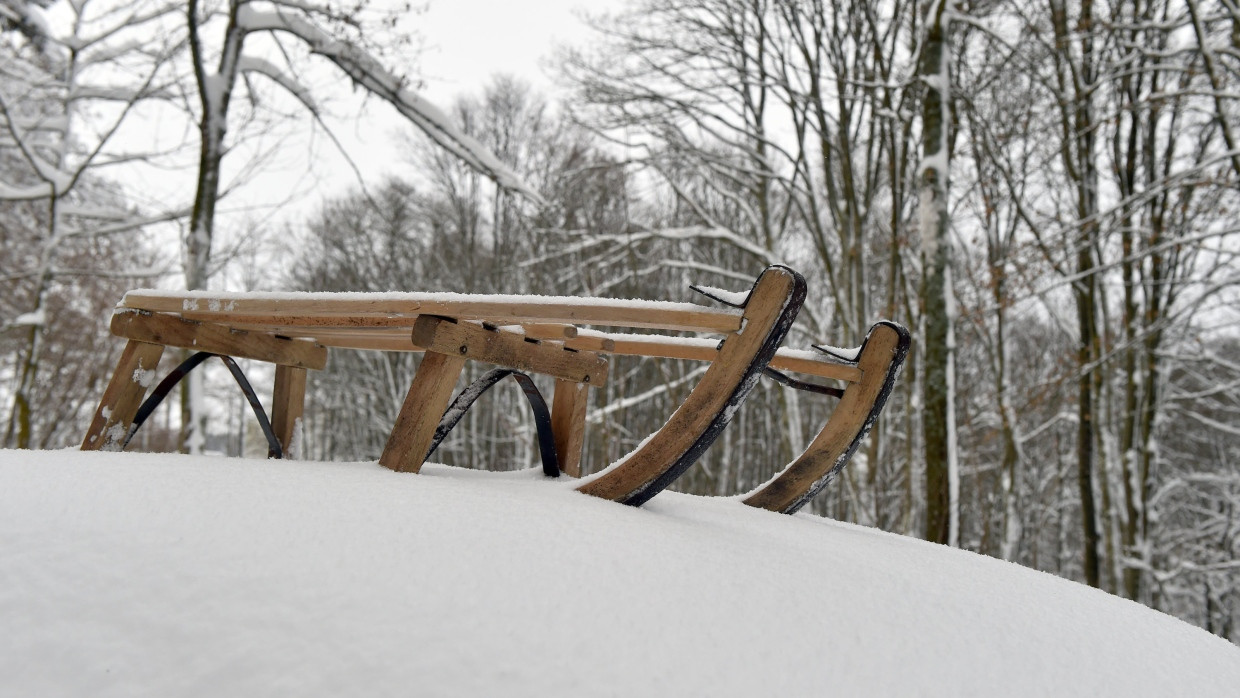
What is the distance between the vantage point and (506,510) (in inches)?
49.9

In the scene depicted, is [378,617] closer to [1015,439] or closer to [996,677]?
[996,677]

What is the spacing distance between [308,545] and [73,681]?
30 centimetres

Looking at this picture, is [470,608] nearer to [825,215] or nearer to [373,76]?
[373,76]

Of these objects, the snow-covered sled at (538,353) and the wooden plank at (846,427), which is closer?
the snow-covered sled at (538,353)

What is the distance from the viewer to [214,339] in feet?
7.65


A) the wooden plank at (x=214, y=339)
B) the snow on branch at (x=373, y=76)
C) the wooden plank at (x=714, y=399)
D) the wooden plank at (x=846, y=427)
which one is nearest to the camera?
the wooden plank at (x=714, y=399)

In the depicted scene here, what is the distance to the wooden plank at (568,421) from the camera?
2.08 m

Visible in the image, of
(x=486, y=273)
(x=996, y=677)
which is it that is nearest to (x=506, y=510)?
(x=996, y=677)

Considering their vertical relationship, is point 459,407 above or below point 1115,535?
above

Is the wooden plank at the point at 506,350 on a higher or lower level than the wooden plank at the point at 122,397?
higher

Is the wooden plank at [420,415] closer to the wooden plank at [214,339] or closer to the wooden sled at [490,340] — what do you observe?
the wooden sled at [490,340]

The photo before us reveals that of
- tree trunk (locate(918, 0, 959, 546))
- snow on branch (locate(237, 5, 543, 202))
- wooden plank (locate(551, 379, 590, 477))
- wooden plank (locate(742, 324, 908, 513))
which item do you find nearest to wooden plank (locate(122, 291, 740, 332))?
wooden plank (locate(551, 379, 590, 477))

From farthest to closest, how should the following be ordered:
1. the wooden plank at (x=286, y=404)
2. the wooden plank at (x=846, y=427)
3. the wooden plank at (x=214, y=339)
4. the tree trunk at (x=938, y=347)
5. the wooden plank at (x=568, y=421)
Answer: the tree trunk at (x=938, y=347) → the wooden plank at (x=286, y=404) → the wooden plank at (x=214, y=339) → the wooden plank at (x=568, y=421) → the wooden plank at (x=846, y=427)

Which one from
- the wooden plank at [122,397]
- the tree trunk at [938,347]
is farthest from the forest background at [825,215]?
the wooden plank at [122,397]
